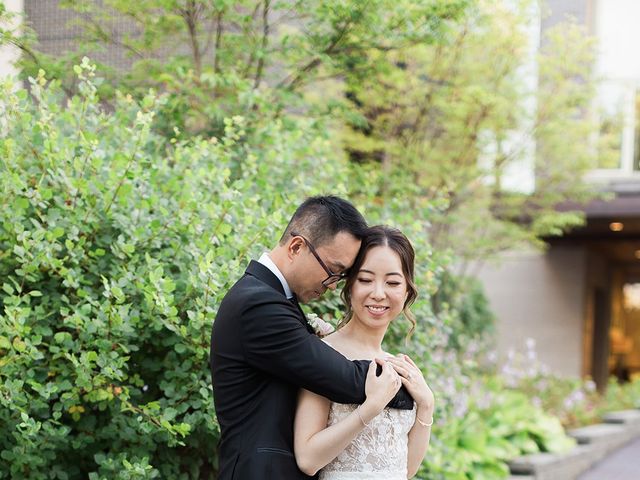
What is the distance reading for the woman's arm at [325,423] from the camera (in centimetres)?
278

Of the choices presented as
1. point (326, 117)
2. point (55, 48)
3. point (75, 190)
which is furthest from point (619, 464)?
point (75, 190)

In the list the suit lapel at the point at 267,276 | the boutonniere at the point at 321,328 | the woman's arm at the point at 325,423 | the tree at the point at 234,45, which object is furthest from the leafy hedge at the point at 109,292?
the tree at the point at 234,45

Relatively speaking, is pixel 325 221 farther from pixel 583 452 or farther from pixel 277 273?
pixel 583 452

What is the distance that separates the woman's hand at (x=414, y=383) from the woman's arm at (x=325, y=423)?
113mm

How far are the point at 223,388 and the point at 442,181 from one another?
7932mm

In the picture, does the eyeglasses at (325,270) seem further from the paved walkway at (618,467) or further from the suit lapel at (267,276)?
the paved walkway at (618,467)

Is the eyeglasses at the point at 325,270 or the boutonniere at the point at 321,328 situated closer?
the eyeglasses at the point at 325,270

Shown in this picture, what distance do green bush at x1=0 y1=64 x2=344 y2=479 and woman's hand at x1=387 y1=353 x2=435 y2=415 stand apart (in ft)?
3.42

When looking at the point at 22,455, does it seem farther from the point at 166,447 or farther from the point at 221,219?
the point at 221,219

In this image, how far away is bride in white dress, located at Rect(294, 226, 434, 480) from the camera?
281 cm

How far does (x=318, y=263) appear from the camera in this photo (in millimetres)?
2934

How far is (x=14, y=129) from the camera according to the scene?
4.42 m

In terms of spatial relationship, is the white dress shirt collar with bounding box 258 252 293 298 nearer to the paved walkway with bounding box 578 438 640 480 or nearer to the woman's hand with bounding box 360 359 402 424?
the woman's hand with bounding box 360 359 402 424

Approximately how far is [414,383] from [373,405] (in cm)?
28
